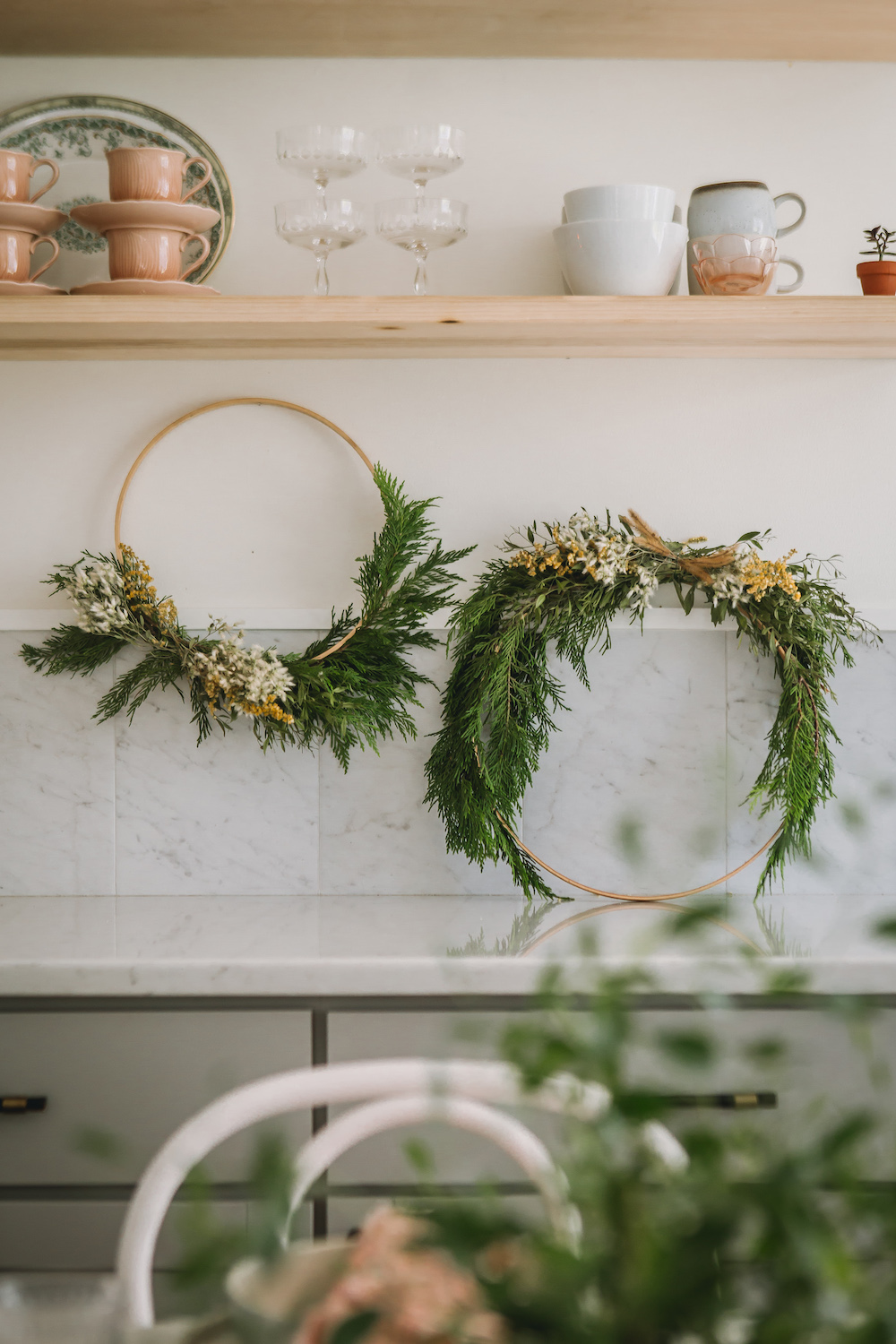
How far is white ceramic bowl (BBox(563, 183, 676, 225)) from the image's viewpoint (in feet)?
5.29

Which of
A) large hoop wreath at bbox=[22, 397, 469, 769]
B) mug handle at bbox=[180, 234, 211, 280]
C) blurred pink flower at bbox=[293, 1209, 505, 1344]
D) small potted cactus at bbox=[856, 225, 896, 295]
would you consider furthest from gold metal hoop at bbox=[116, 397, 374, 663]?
blurred pink flower at bbox=[293, 1209, 505, 1344]

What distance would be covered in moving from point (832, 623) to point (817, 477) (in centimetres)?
27

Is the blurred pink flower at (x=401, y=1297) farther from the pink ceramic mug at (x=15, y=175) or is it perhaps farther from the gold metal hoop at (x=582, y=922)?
the pink ceramic mug at (x=15, y=175)

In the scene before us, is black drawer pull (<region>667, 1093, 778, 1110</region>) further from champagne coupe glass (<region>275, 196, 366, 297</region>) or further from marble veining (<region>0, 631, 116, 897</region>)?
champagne coupe glass (<region>275, 196, 366, 297</region>)

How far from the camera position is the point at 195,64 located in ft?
6.04

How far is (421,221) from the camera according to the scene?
1.59 meters

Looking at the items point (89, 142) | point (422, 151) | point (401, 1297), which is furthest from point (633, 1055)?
point (89, 142)

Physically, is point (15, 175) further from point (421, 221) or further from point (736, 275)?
point (736, 275)

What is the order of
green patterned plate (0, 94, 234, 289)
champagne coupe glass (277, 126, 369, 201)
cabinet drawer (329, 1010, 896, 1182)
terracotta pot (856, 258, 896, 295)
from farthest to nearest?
green patterned plate (0, 94, 234, 289) → terracotta pot (856, 258, 896, 295) → champagne coupe glass (277, 126, 369, 201) → cabinet drawer (329, 1010, 896, 1182)

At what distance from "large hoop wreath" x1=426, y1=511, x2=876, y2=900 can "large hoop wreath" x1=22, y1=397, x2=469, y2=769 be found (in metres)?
0.09

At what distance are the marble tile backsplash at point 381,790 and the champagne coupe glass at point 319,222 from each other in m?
0.62

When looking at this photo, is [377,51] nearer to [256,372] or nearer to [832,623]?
[256,372]

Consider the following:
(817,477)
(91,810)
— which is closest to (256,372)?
(91,810)

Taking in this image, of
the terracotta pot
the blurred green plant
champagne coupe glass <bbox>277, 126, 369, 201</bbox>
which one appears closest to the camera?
the blurred green plant
